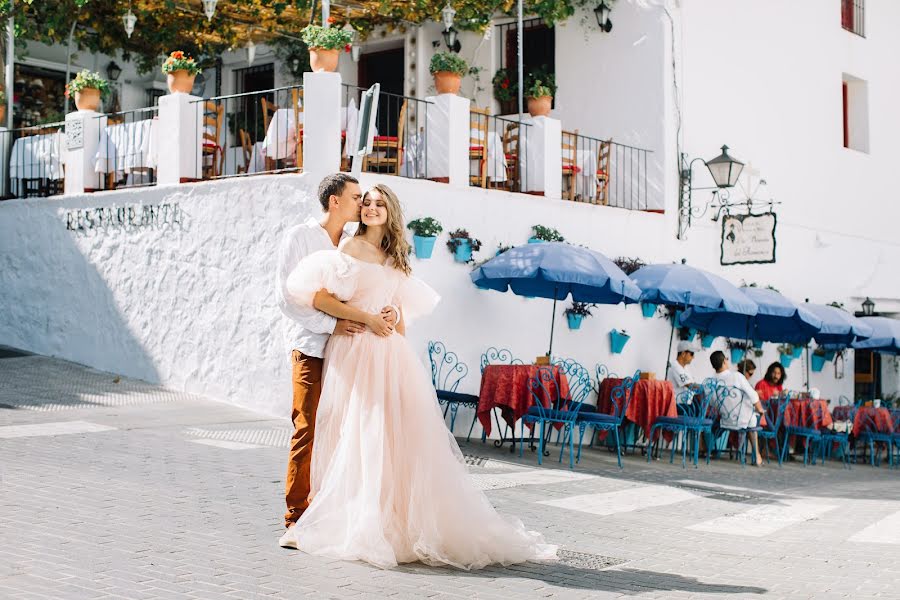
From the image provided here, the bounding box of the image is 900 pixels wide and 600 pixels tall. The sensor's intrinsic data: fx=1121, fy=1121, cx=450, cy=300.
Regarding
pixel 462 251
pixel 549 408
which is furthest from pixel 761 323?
pixel 549 408

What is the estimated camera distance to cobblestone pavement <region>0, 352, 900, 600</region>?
17.6ft

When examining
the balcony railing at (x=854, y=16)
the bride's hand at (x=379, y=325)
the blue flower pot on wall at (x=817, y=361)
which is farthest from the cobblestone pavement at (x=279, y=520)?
the balcony railing at (x=854, y=16)

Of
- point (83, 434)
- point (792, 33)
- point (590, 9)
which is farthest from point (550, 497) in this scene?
point (792, 33)

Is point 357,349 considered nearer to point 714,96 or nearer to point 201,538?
point 201,538

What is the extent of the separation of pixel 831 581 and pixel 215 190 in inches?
340

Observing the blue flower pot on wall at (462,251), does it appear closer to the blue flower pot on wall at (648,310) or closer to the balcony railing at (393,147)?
the balcony railing at (393,147)

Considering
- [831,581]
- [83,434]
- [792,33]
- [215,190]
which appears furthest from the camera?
[792,33]

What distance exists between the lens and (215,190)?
12773 mm

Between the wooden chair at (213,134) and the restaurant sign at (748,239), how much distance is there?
7031 mm

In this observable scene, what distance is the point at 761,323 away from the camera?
16328mm

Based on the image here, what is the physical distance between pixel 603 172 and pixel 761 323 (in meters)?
3.25

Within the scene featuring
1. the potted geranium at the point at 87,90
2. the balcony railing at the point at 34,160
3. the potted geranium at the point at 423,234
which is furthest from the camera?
the balcony railing at the point at 34,160

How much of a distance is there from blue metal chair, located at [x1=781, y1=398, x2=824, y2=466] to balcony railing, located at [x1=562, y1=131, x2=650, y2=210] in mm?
3635

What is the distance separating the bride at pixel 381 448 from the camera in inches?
229
